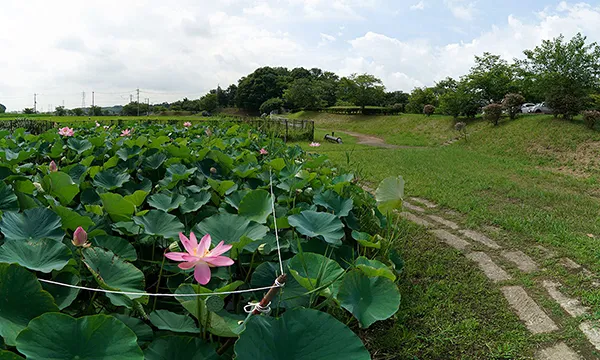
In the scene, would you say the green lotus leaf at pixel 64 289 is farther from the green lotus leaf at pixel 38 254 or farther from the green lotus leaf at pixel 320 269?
the green lotus leaf at pixel 320 269

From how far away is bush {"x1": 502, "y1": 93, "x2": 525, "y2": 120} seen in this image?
973cm

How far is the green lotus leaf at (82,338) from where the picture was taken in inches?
21.1

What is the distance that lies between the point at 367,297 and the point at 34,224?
0.80 metres

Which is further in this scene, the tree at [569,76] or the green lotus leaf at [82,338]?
the tree at [569,76]

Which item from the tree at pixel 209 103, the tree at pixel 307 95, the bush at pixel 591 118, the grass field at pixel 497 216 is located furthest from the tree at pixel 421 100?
the tree at pixel 209 103

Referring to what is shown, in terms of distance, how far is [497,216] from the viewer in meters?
3.57

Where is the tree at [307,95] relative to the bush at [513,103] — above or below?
above

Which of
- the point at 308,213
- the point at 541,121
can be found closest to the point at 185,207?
the point at 308,213

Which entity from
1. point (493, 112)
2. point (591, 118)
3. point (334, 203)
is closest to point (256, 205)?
point (334, 203)

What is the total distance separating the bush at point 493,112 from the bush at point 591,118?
2.30 m

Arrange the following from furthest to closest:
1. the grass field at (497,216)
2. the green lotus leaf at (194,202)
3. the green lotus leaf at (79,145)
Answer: the green lotus leaf at (79,145)
the grass field at (497,216)
the green lotus leaf at (194,202)

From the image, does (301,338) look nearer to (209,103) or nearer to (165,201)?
(165,201)

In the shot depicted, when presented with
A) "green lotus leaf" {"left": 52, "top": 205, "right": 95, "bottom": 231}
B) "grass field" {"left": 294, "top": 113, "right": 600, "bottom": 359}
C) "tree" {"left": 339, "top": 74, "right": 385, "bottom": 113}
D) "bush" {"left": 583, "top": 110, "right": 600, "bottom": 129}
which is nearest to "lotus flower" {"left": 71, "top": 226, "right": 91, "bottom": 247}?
"green lotus leaf" {"left": 52, "top": 205, "right": 95, "bottom": 231}

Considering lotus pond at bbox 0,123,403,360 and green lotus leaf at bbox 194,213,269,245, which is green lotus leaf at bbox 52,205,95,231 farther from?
green lotus leaf at bbox 194,213,269,245
